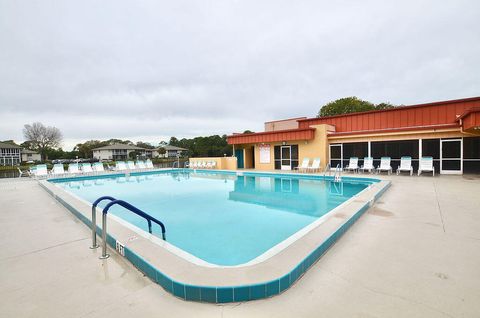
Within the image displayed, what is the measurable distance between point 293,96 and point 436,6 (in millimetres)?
11286

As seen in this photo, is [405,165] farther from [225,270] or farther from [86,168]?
[86,168]

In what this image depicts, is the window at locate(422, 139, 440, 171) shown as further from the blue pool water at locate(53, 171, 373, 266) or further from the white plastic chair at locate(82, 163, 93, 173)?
the white plastic chair at locate(82, 163, 93, 173)

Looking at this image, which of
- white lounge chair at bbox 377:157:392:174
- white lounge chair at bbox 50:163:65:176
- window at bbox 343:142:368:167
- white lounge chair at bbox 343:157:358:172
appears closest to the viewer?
white lounge chair at bbox 377:157:392:174

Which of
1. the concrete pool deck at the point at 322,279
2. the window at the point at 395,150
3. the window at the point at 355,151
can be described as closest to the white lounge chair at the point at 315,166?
the window at the point at 355,151

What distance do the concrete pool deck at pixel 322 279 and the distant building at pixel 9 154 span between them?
52.2 m

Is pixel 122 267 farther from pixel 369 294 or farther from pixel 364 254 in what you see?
pixel 364 254

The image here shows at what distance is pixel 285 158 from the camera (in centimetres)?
1628

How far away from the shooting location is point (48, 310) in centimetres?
207

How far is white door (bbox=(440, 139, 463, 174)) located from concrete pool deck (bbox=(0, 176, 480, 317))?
9039 mm

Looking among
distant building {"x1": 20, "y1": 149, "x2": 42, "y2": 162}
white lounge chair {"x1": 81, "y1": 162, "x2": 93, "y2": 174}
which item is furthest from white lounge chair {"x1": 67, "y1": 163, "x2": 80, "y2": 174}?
distant building {"x1": 20, "y1": 149, "x2": 42, "y2": 162}

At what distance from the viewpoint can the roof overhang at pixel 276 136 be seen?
14398 mm

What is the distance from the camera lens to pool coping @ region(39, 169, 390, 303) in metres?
2.19

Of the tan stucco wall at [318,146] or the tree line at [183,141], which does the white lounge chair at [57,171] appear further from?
the tree line at [183,141]

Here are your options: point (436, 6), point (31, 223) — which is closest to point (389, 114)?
point (436, 6)
